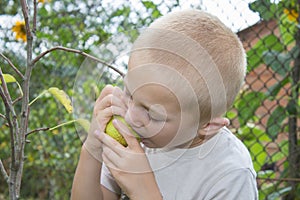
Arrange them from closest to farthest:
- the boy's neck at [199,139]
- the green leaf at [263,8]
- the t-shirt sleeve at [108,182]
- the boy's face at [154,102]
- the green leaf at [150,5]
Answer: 1. the boy's face at [154,102]
2. the boy's neck at [199,139]
3. the t-shirt sleeve at [108,182]
4. the green leaf at [263,8]
5. the green leaf at [150,5]

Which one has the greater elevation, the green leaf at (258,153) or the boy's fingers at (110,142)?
the boy's fingers at (110,142)

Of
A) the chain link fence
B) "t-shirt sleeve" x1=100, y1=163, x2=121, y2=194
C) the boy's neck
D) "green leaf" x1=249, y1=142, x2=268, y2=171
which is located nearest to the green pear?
the boy's neck

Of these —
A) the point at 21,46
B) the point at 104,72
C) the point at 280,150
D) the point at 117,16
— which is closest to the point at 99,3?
the point at 117,16

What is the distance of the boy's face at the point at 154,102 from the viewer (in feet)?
2.97

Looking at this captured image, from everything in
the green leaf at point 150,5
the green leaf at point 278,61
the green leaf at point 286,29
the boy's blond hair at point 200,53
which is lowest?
the green leaf at point 278,61

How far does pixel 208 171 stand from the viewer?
1.09 meters

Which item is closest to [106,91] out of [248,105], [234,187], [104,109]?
[104,109]

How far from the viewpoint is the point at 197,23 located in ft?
3.14

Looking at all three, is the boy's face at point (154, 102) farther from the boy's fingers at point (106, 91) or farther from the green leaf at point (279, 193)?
the green leaf at point (279, 193)

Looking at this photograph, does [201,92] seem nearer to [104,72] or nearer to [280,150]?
[104,72]

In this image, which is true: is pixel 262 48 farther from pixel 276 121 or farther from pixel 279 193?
pixel 279 193

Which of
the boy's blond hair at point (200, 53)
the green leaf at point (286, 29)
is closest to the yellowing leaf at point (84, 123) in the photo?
the boy's blond hair at point (200, 53)

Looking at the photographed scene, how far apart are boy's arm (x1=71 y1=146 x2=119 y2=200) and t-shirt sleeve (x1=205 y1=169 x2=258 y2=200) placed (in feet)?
0.70

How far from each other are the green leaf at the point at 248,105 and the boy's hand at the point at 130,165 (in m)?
1.28
